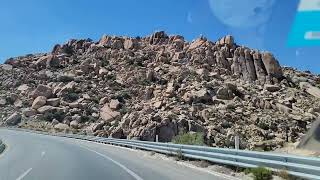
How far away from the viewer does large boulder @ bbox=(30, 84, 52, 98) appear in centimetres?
8162

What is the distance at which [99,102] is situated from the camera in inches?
3056

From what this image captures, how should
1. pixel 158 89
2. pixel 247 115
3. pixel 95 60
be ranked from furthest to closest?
pixel 95 60 → pixel 158 89 → pixel 247 115

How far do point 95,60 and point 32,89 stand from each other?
15.5 metres

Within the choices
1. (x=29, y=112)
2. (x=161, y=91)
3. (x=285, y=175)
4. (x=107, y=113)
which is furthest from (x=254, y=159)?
(x=29, y=112)

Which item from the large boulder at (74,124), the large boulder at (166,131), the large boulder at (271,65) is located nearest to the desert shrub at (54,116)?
the large boulder at (74,124)

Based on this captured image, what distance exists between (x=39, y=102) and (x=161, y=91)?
769 inches

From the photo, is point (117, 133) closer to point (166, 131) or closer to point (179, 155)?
point (166, 131)

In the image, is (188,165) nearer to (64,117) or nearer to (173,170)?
(173,170)

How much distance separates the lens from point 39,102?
3105 inches

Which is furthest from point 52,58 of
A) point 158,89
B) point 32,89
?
point 158,89

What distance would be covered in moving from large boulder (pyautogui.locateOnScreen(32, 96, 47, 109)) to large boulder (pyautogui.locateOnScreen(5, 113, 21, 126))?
270 centimetres

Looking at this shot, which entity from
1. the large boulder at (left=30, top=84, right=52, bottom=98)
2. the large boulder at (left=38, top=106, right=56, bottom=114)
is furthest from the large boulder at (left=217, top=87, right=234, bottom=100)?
the large boulder at (left=30, top=84, right=52, bottom=98)

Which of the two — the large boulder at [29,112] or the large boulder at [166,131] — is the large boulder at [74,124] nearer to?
the large boulder at [29,112]

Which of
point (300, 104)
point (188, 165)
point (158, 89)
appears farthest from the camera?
point (158, 89)
